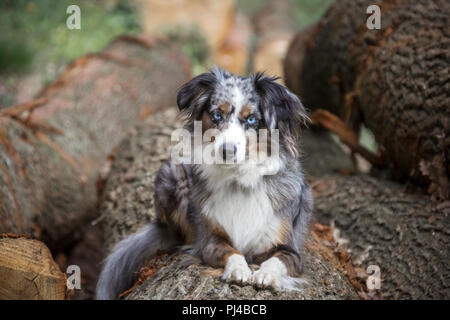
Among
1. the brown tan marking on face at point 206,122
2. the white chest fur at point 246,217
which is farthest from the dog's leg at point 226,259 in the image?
the brown tan marking on face at point 206,122

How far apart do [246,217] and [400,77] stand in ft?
8.31

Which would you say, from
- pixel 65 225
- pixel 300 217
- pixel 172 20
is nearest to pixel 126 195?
pixel 65 225

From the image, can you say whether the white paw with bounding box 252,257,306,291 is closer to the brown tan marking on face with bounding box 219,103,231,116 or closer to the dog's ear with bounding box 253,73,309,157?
the dog's ear with bounding box 253,73,309,157

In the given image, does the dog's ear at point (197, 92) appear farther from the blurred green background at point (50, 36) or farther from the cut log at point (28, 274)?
the blurred green background at point (50, 36)

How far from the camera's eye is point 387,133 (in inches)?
195

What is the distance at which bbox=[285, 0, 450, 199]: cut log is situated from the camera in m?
4.30

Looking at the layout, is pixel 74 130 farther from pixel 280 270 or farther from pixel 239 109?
pixel 280 270

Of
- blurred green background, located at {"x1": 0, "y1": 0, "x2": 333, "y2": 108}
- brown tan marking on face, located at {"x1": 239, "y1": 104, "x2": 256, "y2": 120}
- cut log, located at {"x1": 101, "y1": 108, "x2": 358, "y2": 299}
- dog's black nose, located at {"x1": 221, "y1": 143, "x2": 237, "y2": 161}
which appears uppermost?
blurred green background, located at {"x1": 0, "y1": 0, "x2": 333, "y2": 108}

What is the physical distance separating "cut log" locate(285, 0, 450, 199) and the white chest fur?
6.15ft

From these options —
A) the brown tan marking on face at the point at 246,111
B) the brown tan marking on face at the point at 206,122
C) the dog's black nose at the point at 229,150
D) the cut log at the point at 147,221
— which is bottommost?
the cut log at the point at 147,221

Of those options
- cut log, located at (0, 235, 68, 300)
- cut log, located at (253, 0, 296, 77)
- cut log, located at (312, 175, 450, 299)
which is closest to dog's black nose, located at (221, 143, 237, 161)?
cut log, located at (0, 235, 68, 300)

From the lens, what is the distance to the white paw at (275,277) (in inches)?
117

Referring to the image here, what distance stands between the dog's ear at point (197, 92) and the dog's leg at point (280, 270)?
1.25 m

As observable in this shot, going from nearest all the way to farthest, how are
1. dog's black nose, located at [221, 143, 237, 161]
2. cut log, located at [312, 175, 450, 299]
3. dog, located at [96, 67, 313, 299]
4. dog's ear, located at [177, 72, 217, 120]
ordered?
dog's black nose, located at [221, 143, 237, 161], dog, located at [96, 67, 313, 299], dog's ear, located at [177, 72, 217, 120], cut log, located at [312, 175, 450, 299]
